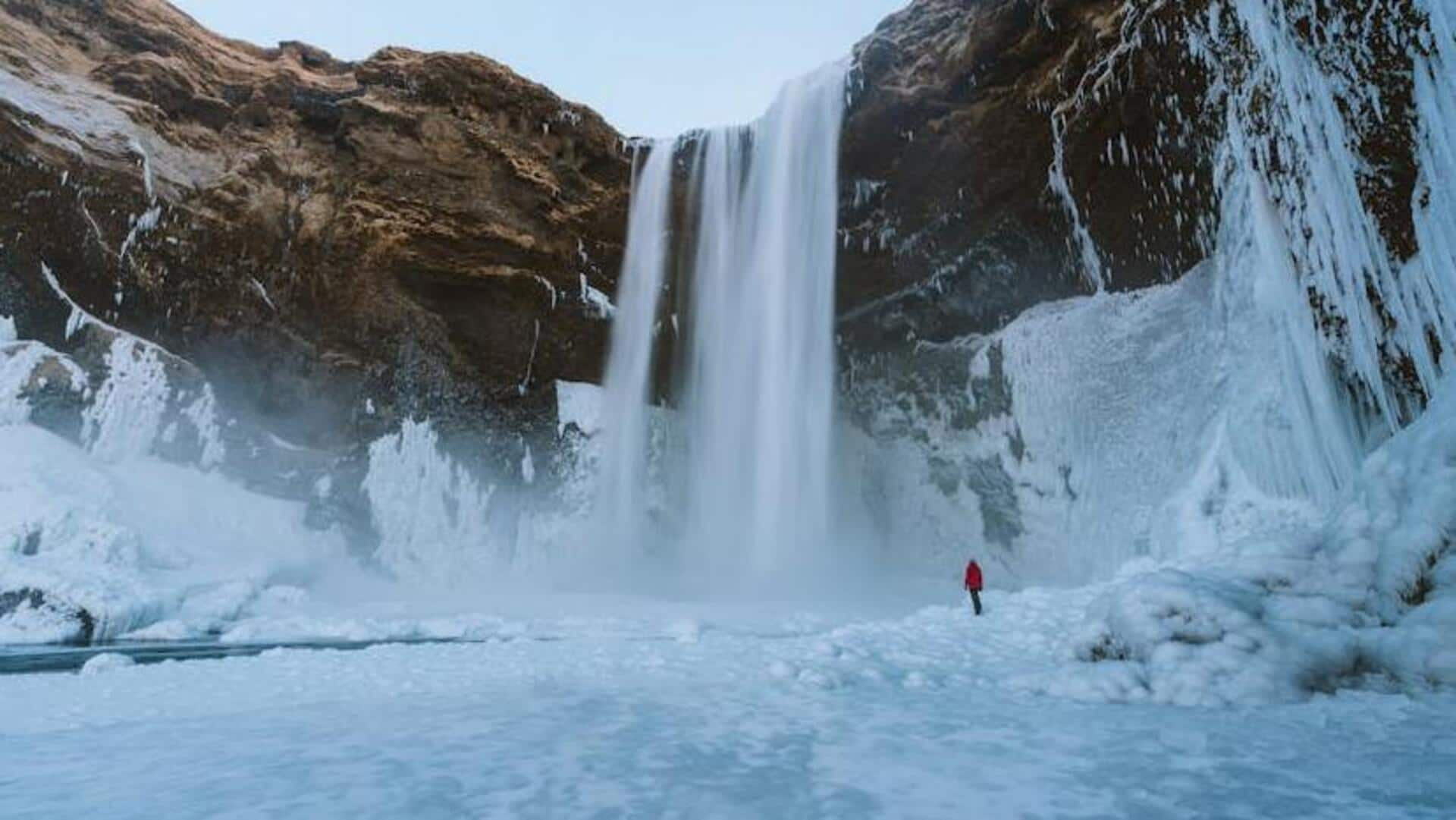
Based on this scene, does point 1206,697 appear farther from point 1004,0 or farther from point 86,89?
point 86,89

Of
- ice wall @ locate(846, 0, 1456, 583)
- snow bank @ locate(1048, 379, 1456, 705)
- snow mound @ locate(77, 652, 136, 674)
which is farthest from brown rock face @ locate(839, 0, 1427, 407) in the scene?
snow mound @ locate(77, 652, 136, 674)

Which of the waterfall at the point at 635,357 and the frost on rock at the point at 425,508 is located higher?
the waterfall at the point at 635,357

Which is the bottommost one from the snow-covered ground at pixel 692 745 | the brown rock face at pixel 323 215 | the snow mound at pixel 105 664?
the snow mound at pixel 105 664

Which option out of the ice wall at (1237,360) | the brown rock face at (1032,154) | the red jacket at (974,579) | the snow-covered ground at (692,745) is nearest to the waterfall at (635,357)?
the brown rock face at (1032,154)

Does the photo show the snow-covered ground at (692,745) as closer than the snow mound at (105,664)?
Yes

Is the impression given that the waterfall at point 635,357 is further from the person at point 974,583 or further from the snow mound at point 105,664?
the snow mound at point 105,664

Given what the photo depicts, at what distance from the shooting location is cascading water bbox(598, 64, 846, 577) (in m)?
19.5

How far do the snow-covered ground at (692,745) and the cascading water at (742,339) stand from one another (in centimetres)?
1204

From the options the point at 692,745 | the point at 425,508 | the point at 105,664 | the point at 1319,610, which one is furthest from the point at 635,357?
the point at 692,745

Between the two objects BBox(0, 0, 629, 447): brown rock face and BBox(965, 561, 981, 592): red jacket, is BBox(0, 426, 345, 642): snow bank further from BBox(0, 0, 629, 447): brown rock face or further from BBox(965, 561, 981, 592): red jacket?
BBox(965, 561, 981, 592): red jacket

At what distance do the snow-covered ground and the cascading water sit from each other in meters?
12.0

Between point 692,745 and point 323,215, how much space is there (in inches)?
780

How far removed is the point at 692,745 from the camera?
4.57 m

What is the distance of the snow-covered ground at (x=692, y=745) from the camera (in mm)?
3391
